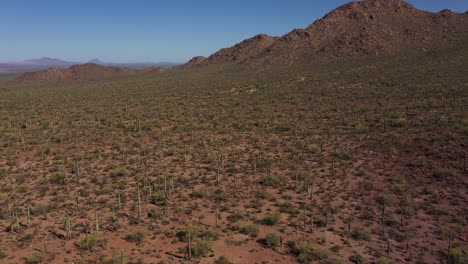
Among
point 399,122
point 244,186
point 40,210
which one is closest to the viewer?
point 40,210

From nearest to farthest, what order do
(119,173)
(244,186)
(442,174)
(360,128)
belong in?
1. (442,174)
2. (244,186)
3. (119,173)
4. (360,128)

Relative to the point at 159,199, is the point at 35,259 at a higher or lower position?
lower

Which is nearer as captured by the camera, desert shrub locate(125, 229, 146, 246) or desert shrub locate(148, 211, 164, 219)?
desert shrub locate(125, 229, 146, 246)

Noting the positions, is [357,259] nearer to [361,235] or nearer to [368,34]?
[361,235]

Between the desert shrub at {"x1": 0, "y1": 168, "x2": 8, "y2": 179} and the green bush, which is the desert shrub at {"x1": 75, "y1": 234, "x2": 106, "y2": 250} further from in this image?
the desert shrub at {"x1": 0, "y1": 168, "x2": 8, "y2": 179}

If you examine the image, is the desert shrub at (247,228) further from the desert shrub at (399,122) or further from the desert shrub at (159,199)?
the desert shrub at (399,122)

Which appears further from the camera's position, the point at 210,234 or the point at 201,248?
the point at 210,234

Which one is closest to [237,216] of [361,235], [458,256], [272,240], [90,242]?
[272,240]

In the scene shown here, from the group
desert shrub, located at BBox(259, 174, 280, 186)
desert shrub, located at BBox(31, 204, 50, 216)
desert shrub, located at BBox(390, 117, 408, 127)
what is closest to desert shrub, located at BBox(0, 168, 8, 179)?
desert shrub, located at BBox(31, 204, 50, 216)
